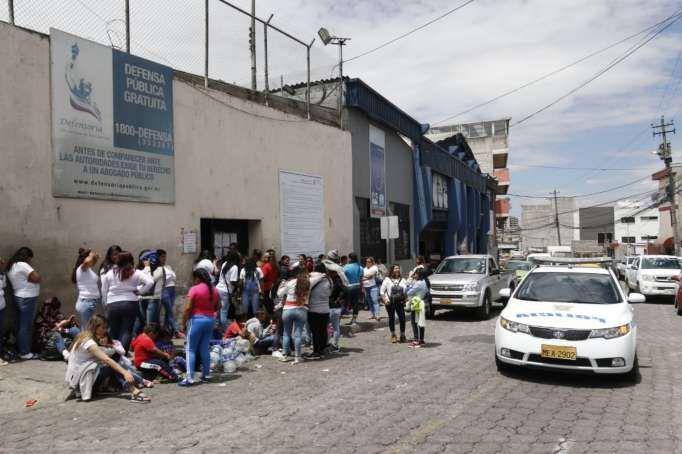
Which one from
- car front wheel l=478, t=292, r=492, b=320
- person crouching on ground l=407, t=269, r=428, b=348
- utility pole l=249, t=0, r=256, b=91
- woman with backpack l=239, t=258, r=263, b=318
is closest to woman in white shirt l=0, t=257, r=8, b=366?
woman with backpack l=239, t=258, r=263, b=318

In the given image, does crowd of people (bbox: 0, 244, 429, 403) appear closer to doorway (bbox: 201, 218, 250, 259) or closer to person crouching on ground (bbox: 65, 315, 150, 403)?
person crouching on ground (bbox: 65, 315, 150, 403)

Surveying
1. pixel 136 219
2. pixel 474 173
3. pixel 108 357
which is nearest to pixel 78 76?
pixel 136 219

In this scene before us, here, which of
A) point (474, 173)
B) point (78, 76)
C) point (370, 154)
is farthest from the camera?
point (474, 173)

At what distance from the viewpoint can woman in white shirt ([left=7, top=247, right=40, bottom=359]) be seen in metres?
8.27

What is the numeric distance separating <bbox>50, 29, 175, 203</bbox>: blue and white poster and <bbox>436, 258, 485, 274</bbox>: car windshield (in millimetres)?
8110

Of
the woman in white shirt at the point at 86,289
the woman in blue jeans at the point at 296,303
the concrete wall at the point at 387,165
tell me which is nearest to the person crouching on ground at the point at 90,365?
the woman in white shirt at the point at 86,289

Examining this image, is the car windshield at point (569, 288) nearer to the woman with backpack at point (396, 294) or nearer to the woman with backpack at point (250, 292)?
the woman with backpack at point (396, 294)

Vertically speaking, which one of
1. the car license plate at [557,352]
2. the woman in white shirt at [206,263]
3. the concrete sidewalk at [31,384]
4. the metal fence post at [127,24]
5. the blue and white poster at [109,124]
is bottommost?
the concrete sidewalk at [31,384]

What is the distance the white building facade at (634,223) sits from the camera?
72.1 metres

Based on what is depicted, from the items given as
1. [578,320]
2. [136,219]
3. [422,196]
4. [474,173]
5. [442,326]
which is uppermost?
[474,173]

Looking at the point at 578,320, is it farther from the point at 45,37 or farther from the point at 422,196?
the point at 422,196

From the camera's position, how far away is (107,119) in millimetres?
10430

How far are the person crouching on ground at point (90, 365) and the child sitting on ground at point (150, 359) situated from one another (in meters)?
0.81

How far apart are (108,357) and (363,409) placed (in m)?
3.16
